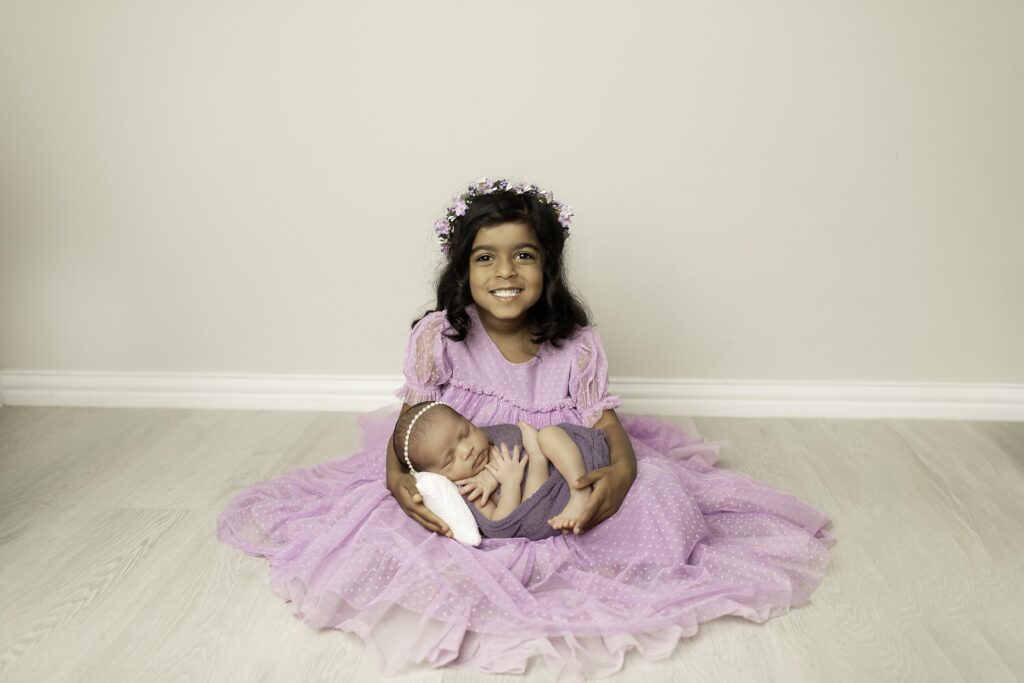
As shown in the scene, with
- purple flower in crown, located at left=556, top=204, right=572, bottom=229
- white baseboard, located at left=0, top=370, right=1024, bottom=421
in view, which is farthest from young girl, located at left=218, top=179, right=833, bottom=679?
white baseboard, located at left=0, top=370, right=1024, bottom=421

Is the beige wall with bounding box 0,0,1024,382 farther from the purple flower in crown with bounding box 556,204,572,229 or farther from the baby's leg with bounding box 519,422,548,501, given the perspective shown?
the baby's leg with bounding box 519,422,548,501

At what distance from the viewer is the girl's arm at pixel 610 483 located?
1704 millimetres

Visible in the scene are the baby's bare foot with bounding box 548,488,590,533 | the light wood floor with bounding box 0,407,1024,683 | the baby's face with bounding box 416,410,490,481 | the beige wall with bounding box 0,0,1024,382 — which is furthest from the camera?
the beige wall with bounding box 0,0,1024,382

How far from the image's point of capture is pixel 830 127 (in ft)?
8.30

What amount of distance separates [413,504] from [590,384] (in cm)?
51

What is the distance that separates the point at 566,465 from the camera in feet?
5.85

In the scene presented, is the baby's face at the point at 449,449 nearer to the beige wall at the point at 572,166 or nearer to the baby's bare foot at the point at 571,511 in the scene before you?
the baby's bare foot at the point at 571,511

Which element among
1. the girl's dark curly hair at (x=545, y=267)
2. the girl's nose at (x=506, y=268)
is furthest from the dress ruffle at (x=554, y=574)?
the girl's nose at (x=506, y=268)

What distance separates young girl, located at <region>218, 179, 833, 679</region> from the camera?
1.53 meters

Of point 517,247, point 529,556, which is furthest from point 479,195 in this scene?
point 529,556

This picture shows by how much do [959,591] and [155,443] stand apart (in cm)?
211

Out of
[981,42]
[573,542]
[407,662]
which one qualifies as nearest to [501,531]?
[573,542]

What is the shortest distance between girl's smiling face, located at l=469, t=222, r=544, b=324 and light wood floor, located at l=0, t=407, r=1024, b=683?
76 cm

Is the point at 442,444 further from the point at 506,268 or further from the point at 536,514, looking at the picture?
the point at 506,268
